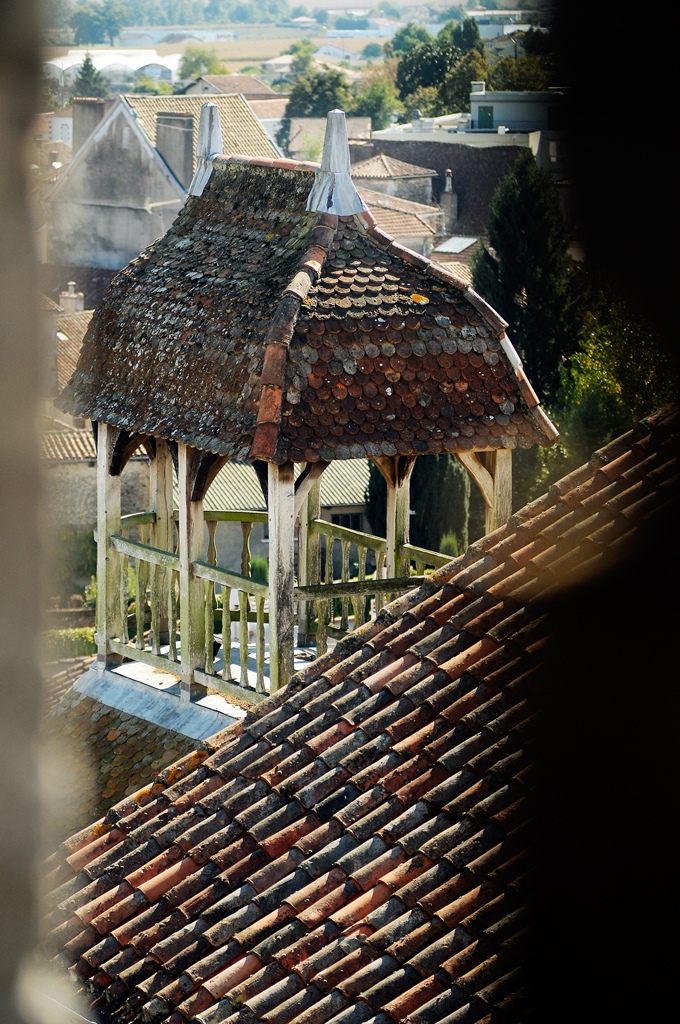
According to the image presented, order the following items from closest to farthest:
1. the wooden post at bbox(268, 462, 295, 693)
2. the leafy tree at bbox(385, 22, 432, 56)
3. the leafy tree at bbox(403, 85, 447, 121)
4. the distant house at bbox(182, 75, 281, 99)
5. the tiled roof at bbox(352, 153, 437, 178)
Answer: the wooden post at bbox(268, 462, 295, 693) → the leafy tree at bbox(403, 85, 447, 121) → the tiled roof at bbox(352, 153, 437, 178) → the leafy tree at bbox(385, 22, 432, 56) → the distant house at bbox(182, 75, 281, 99)

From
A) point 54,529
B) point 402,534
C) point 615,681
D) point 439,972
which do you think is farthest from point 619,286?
point 402,534

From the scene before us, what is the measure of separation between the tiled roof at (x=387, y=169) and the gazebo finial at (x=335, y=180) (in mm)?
30729

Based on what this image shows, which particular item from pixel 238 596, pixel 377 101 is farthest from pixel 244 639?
pixel 377 101

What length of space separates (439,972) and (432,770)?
0.82m

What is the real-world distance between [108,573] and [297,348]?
221cm

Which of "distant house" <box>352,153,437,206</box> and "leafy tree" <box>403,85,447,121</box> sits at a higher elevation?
"leafy tree" <box>403,85,447,121</box>

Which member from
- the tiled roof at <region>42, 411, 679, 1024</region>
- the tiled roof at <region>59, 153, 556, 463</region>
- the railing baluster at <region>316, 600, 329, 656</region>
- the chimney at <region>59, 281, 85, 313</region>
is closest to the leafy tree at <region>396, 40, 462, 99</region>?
the chimney at <region>59, 281, 85, 313</region>

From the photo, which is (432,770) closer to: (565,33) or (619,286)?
(619,286)

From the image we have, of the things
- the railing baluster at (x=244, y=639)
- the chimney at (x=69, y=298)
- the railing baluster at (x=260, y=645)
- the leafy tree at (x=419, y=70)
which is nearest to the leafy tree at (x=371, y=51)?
the leafy tree at (x=419, y=70)

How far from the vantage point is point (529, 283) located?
24.2 meters

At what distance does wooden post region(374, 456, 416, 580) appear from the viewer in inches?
326

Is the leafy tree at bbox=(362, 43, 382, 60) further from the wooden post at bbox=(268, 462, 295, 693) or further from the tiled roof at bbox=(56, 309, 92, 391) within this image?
the wooden post at bbox=(268, 462, 295, 693)

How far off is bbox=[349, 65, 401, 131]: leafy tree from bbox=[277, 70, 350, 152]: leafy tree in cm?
122

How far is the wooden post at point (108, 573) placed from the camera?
27.4 feet
